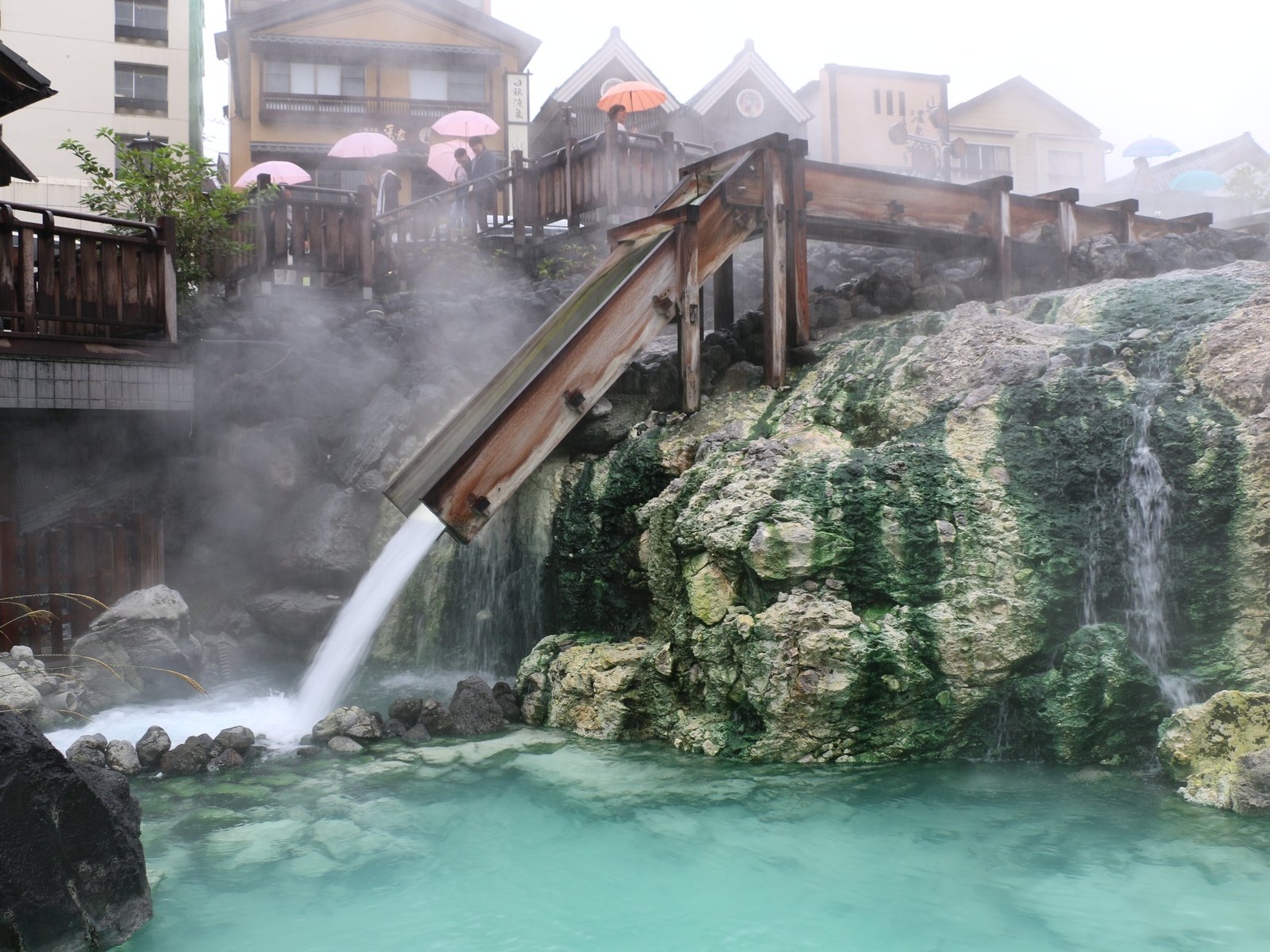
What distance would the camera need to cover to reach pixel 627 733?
19.9 ft

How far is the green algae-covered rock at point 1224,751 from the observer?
4473 millimetres

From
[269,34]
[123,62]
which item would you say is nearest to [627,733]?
[269,34]

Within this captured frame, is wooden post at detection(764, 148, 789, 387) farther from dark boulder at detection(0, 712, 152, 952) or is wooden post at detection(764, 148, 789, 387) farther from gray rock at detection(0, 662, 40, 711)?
gray rock at detection(0, 662, 40, 711)

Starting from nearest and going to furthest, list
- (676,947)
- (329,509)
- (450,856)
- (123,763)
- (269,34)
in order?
(676,947) → (450,856) → (123,763) → (329,509) → (269,34)

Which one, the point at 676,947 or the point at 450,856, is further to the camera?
the point at 450,856

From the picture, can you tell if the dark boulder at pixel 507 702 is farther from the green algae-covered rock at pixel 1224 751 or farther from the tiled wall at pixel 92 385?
the tiled wall at pixel 92 385

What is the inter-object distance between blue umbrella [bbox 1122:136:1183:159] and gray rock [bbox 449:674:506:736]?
2645 cm

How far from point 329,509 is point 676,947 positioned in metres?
7.42

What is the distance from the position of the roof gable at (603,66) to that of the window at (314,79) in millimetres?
5421

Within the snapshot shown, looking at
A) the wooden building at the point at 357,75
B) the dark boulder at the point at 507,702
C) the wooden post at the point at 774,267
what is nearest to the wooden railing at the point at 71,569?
the dark boulder at the point at 507,702

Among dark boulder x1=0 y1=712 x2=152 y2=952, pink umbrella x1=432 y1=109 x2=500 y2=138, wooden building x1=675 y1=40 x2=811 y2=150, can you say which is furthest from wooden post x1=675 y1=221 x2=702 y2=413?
wooden building x1=675 y1=40 x2=811 y2=150

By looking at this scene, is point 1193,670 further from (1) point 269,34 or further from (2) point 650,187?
(1) point 269,34

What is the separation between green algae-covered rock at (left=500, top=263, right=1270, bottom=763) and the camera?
17.1ft

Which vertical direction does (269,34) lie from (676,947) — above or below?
above
